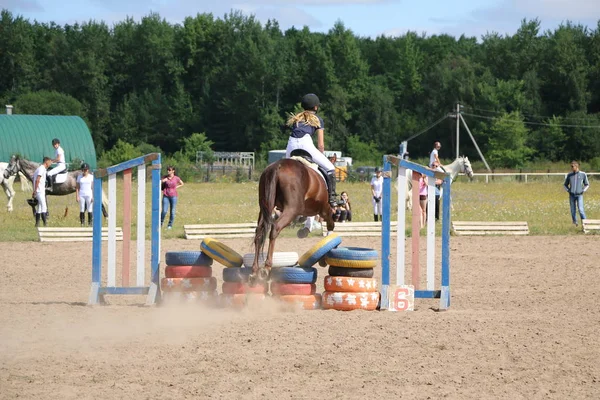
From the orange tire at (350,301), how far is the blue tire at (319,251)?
49 cm

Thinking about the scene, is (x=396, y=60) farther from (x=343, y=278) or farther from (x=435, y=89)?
(x=343, y=278)

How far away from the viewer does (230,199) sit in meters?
41.7

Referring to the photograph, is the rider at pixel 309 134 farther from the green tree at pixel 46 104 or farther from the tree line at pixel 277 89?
the green tree at pixel 46 104

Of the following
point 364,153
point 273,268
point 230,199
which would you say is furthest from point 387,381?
point 364,153

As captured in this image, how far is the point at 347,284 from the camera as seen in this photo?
11141mm

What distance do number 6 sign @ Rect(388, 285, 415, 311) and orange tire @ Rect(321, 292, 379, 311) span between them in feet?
0.82

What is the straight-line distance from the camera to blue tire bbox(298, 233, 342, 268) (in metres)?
11.3

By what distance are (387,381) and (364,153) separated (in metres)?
76.8

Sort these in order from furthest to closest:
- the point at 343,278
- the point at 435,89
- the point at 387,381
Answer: the point at 435,89, the point at 343,278, the point at 387,381

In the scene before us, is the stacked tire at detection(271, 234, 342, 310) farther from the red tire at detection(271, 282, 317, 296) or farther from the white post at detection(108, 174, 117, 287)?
the white post at detection(108, 174, 117, 287)

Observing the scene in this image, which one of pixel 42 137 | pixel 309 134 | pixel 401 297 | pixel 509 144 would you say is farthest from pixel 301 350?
pixel 509 144

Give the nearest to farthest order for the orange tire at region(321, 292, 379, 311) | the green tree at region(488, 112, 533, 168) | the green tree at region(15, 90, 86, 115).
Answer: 1. the orange tire at region(321, 292, 379, 311)
2. the green tree at region(488, 112, 533, 168)
3. the green tree at region(15, 90, 86, 115)

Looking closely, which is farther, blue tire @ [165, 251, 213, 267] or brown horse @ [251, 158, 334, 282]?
blue tire @ [165, 251, 213, 267]

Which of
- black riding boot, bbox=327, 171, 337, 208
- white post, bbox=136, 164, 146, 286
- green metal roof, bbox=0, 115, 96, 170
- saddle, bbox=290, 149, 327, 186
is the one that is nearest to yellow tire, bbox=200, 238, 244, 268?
white post, bbox=136, 164, 146, 286
